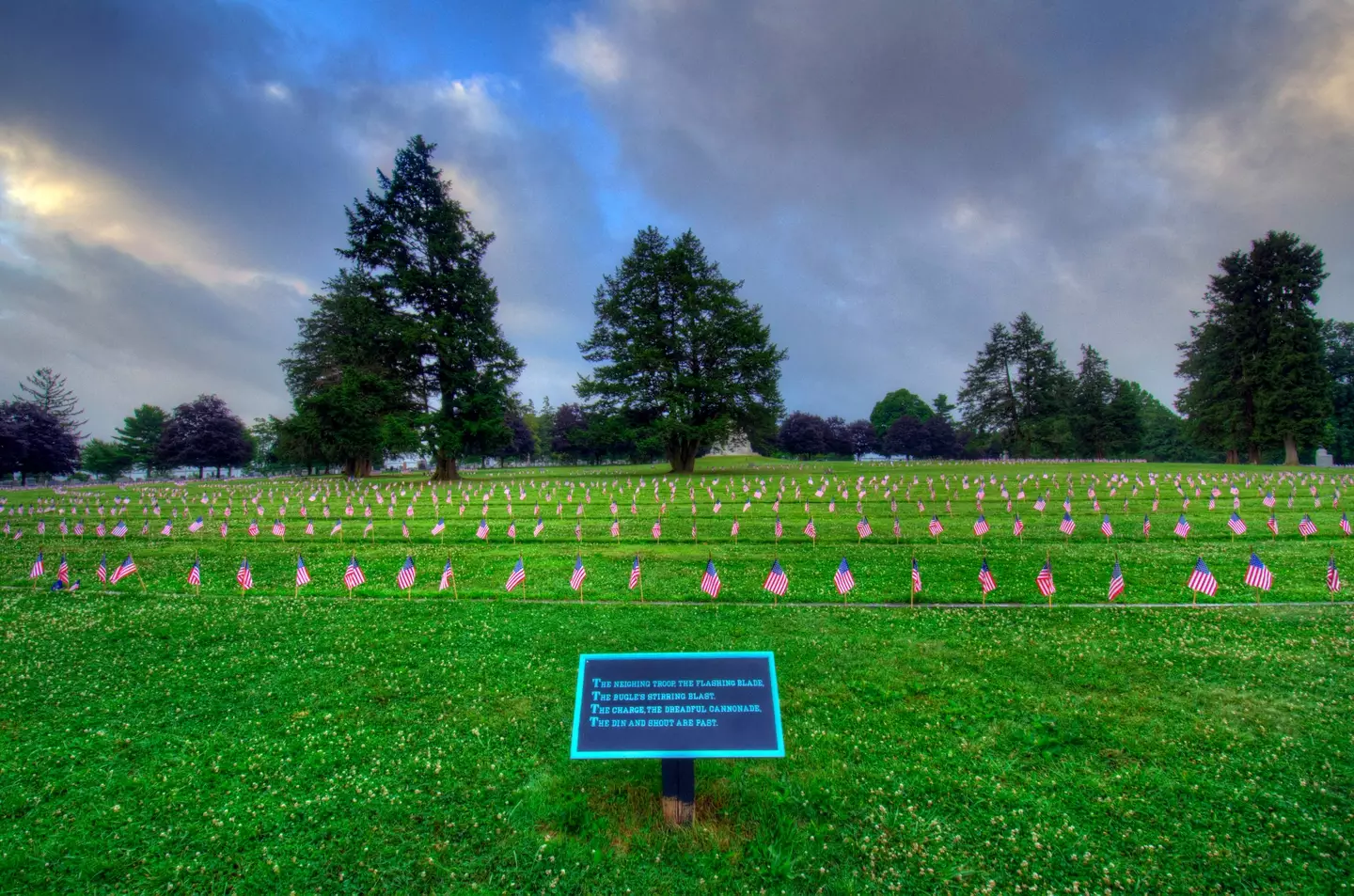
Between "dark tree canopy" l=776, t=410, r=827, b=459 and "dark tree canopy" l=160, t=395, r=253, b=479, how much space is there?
289 feet

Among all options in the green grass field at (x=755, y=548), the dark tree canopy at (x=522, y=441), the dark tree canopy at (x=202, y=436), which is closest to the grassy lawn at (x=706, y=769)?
the green grass field at (x=755, y=548)

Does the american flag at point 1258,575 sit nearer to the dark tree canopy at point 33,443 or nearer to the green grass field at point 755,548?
the green grass field at point 755,548

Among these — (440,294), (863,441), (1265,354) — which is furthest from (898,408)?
(440,294)

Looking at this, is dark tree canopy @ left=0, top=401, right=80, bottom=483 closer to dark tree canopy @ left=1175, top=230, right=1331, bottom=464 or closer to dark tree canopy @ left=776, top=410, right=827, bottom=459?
dark tree canopy @ left=776, top=410, right=827, bottom=459

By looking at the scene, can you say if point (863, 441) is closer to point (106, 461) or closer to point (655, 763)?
point (655, 763)

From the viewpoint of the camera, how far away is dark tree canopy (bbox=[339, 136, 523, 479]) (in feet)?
161

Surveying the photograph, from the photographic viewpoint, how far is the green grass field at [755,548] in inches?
532

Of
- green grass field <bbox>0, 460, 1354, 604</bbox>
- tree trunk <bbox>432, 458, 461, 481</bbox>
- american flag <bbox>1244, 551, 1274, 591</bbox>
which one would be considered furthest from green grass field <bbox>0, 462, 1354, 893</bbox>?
tree trunk <bbox>432, 458, 461, 481</bbox>

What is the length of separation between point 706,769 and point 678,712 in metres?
1.51

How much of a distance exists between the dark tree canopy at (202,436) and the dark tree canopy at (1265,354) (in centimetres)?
11554

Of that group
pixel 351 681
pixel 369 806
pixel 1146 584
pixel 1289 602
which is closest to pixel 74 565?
pixel 351 681

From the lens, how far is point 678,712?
5.07 metres

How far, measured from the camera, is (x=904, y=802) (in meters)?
5.42

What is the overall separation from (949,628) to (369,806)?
8912 millimetres
